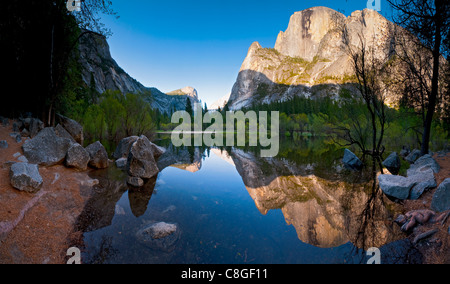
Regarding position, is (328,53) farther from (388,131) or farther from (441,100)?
(441,100)

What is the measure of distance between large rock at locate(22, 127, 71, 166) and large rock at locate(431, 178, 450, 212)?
495 inches

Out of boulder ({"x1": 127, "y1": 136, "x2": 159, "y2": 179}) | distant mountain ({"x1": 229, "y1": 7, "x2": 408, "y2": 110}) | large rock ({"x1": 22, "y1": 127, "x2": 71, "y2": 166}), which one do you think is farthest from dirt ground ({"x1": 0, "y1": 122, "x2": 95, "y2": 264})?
distant mountain ({"x1": 229, "y1": 7, "x2": 408, "y2": 110})

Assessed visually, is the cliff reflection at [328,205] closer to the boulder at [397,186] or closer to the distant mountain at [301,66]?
the boulder at [397,186]

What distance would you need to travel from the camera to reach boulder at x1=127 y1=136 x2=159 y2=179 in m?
9.09

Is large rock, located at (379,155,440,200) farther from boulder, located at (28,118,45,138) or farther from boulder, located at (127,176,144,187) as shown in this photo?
boulder, located at (28,118,45,138)

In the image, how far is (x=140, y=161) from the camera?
30.6 ft

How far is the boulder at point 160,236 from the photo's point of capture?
4.02 metres

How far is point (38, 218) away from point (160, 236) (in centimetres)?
302

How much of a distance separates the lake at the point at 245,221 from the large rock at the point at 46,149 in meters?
1.72

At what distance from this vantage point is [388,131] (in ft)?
95.5

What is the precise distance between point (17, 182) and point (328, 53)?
175 m
